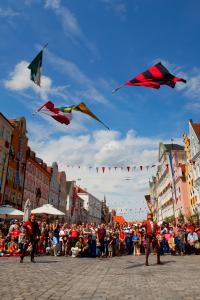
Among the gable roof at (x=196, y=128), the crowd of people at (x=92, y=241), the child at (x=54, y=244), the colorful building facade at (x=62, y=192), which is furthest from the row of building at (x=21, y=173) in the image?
the gable roof at (x=196, y=128)

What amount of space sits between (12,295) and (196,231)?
16.5 meters

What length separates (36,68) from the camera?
12703 millimetres

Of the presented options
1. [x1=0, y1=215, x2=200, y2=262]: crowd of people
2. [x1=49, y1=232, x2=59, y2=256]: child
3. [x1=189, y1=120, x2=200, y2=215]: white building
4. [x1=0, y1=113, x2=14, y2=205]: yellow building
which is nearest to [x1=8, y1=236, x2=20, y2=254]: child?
[x1=0, y1=215, x2=200, y2=262]: crowd of people

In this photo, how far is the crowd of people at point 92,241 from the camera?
54.7 ft

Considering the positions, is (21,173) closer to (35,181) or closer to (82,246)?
(35,181)

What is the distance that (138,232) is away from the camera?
19.5 m

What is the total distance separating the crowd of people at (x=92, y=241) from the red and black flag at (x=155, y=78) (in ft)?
25.4

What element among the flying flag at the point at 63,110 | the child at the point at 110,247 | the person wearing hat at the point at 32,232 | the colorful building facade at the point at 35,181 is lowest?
the child at the point at 110,247

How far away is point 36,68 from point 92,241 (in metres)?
10.5

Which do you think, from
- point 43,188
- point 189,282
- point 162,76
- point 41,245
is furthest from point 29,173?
point 189,282

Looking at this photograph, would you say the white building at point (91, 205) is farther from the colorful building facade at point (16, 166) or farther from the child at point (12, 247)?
the child at point (12, 247)

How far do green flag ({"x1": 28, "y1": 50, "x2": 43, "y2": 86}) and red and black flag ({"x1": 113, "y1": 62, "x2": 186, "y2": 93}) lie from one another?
4.30m

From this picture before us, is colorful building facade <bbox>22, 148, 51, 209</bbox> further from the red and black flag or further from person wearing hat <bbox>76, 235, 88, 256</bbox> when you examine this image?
the red and black flag

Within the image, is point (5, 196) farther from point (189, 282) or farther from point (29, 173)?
point (189, 282)
